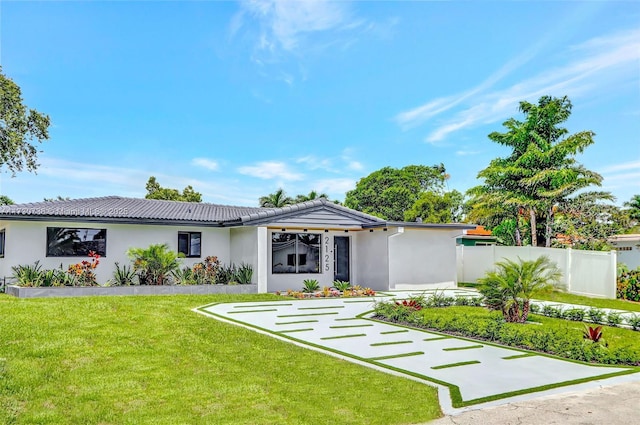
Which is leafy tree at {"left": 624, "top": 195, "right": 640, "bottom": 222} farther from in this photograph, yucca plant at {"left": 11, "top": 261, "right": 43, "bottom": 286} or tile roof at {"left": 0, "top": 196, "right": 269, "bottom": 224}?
yucca plant at {"left": 11, "top": 261, "right": 43, "bottom": 286}

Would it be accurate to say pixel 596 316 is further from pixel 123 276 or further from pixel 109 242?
pixel 109 242

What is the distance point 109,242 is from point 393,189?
36.7 metres

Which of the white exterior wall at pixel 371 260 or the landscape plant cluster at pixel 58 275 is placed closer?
the landscape plant cluster at pixel 58 275

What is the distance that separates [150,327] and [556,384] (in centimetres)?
721

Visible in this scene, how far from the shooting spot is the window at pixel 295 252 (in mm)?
18641

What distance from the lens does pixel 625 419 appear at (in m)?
5.31

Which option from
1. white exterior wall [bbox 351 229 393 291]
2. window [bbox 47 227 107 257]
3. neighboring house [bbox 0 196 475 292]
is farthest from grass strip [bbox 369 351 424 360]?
window [bbox 47 227 107 257]

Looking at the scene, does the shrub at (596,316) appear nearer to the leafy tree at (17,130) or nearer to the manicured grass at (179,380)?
the manicured grass at (179,380)

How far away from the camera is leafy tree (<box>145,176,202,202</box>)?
45.4m

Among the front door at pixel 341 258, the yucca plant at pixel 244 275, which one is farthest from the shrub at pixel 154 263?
Result: the front door at pixel 341 258

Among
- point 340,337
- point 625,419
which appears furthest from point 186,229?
point 625,419

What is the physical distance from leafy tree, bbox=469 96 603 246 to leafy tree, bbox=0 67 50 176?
21670mm

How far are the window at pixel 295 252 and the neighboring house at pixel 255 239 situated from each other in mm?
39

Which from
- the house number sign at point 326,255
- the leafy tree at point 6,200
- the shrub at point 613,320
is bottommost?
the shrub at point 613,320
